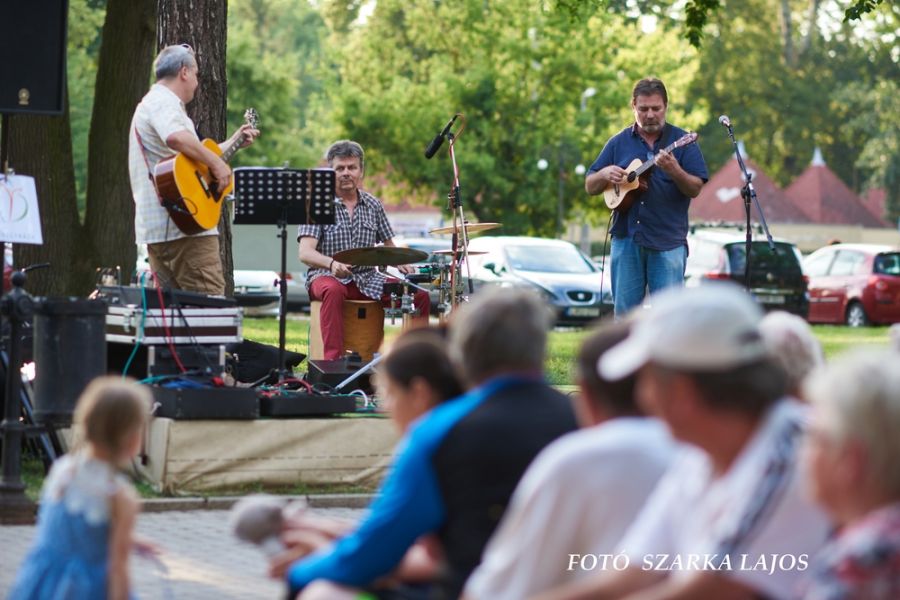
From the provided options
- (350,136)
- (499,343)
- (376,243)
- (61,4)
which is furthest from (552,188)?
(499,343)

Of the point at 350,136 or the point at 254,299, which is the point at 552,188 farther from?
the point at 254,299

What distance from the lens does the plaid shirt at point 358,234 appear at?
461 inches

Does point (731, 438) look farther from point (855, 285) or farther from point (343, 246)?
point (855, 285)

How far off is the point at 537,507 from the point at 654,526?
269 mm

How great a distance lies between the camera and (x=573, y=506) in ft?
12.0

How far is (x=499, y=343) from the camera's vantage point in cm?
421

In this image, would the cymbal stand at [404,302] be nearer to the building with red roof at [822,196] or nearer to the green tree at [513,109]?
the green tree at [513,109]

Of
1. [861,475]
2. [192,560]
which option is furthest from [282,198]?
[861,475]

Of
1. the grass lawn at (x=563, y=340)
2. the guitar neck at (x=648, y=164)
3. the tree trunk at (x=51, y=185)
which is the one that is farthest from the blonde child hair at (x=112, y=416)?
the tree trunk at (x=51, y=185)

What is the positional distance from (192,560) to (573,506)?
401cm

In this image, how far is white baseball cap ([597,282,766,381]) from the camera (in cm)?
335

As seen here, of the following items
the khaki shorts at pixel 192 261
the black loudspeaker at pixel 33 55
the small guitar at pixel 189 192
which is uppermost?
the black loudspeaker at pixel 33 55

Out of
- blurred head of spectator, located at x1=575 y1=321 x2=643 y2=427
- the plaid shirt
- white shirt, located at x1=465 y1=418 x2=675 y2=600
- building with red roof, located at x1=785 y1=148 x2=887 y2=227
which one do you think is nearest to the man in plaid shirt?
the plaid shirt

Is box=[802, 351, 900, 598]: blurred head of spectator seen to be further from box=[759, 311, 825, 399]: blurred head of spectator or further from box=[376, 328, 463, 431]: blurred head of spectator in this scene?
box=[376, 328, 463, 431]: blurred head of spectator
